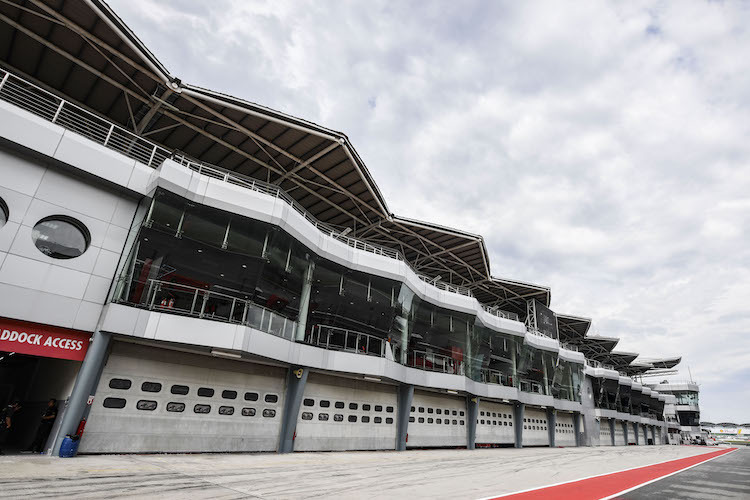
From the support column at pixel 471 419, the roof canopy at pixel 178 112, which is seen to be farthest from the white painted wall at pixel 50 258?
the support column at pixel 471 419

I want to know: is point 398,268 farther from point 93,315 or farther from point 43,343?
point 43,343

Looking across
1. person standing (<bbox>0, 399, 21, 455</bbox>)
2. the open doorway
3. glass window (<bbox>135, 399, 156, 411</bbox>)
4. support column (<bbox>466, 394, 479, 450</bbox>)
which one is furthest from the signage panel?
person standing (<bbox>0, 399, 21, 455</bbox>)

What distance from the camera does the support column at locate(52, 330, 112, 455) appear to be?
12.2m

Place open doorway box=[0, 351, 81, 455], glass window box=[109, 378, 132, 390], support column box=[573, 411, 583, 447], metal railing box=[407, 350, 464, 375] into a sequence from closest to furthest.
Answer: open doorway box=[0, 351, 81, 455]
glass window box=[109, 378, 132, 390]
metal railing box=[407, 350, 464, 375]
support column box=[573, 411, 583, 447]

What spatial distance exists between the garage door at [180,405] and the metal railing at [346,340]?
9.14 ft

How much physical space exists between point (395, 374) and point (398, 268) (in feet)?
19.7

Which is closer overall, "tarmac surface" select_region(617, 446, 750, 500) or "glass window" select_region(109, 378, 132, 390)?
"tarmac surface" select_region(617, 446, 750, 500)

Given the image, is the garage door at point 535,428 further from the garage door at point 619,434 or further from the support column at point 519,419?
the garage door at point 619,434

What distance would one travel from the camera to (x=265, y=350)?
1614 cm

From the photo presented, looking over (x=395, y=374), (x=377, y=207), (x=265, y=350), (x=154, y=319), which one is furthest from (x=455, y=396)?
(x=154, y=319)

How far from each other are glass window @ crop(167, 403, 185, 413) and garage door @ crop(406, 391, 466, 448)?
14551 mm

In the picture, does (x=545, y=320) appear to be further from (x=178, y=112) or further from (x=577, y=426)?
(x=178, y=112)

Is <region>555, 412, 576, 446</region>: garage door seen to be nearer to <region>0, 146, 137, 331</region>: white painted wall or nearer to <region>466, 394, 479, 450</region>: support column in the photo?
<region>466, 394, 479, 450</region>: support column

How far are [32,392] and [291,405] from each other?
34.0 feet
